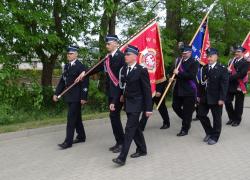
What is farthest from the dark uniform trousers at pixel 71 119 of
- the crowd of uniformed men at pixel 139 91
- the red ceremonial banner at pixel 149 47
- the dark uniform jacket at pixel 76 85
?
the red ceremonial banner at pixel 149 47

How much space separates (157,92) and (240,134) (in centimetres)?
180

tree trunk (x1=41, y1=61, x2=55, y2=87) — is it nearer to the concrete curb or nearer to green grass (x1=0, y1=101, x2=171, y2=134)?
green grass (x1=0, y1=101, x2=171, y2=134)

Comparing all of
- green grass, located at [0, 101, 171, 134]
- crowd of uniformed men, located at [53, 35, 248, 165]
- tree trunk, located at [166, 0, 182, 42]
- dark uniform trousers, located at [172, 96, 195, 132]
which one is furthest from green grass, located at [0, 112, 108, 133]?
tree trunk, located at [166, 0, 182, 42]

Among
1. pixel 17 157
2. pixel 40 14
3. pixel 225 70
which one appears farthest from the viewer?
pixel 40 14

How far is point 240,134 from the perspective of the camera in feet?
30.3

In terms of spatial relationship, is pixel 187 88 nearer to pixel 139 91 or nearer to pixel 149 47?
pixel 149 47

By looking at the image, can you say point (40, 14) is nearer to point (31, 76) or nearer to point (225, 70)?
point (31, 76)

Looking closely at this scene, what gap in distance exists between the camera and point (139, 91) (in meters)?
7.05

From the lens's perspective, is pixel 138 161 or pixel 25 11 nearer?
pixel 138 161

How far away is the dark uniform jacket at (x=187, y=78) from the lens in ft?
29.3

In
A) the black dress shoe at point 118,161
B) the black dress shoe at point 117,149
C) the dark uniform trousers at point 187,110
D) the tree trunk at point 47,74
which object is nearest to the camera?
the black dress shoe at point 118,161

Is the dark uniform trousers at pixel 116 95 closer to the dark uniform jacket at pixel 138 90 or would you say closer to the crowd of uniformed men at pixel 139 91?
the crowd of uniformed men at pixel 139 91

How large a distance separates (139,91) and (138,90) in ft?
0.07

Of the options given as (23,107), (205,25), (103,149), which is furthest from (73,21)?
(103,149)
